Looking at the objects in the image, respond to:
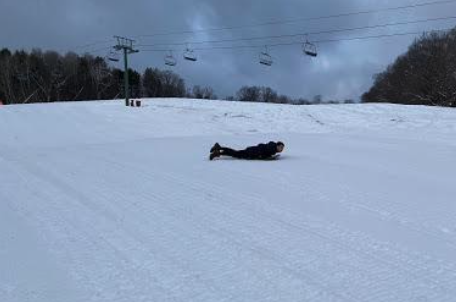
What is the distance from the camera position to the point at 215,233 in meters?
6.83

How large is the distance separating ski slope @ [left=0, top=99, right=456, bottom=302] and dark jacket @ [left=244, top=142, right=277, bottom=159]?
0.43 metres

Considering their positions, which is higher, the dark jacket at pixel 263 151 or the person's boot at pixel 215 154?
the dark jacket at pixel 263 151

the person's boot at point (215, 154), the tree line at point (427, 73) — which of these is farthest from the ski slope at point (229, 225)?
the tree line at point (427, 73)

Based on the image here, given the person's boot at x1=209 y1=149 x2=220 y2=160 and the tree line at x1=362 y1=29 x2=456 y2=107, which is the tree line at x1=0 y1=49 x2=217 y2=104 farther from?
the person's boot at x1=209 y1=149 x2=220 y2=160

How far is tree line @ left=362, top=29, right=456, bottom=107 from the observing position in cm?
7002

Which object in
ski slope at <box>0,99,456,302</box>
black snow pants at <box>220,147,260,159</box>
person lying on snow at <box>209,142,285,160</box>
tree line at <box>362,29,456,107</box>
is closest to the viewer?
ski slope at <box>0,99,456,302</box>

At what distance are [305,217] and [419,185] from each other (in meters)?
3.10

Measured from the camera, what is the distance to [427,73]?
74062 mm

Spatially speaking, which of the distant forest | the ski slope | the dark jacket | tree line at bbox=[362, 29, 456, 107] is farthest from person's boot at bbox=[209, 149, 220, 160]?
the distant forest

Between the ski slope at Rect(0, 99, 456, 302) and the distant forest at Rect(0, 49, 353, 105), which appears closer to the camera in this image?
the ski slope at Rect(0, 99, 456, 302)

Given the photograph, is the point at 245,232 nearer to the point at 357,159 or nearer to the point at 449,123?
the point at 357,159

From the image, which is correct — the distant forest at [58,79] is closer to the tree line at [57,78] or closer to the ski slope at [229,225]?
the tree line at [57,78]

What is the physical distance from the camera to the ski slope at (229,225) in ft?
16.9

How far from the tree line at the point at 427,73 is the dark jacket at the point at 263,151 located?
5890cm
